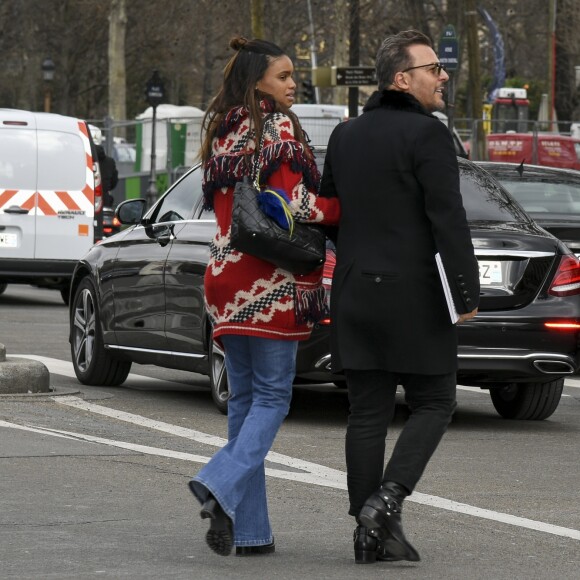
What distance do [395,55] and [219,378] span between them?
13.6 ft

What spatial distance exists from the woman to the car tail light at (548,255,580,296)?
3.88 meters

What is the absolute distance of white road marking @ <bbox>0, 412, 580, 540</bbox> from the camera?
261 inches

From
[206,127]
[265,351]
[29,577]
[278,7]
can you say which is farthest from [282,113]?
[278,7]

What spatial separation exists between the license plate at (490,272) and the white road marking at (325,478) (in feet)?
5.89

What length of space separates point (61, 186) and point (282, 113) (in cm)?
1315

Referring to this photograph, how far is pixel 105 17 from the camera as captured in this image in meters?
62.1

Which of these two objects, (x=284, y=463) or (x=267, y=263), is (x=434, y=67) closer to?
(x=267, y=263)

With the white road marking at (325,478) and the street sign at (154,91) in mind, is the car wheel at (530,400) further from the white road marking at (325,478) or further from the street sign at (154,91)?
the street sign at (154,91)

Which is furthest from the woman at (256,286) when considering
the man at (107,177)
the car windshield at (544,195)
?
the man at (107,177)

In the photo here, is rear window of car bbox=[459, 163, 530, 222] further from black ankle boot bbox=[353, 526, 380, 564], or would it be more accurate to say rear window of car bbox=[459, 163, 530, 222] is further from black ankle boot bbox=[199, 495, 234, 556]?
black ankle boot bbox=[199, 495, 234, 556]

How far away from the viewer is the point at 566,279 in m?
9.71

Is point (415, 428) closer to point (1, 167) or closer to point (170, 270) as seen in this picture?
point (170, 270)

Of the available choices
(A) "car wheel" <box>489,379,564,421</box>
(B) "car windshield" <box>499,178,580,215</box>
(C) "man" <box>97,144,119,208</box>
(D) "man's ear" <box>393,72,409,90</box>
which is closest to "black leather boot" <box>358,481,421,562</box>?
(D) "man's ear" <box>393,72,409,90</box>

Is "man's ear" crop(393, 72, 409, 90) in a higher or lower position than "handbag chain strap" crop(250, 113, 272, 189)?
higher
